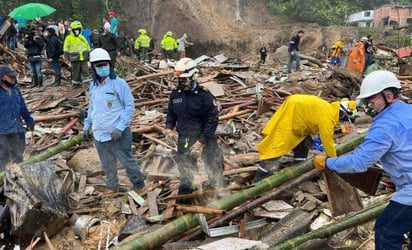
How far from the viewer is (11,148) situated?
583 centimetres

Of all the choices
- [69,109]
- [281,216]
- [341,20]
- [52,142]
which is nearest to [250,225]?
[281,216]

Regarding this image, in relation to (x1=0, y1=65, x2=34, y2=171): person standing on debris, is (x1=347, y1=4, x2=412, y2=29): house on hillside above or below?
above

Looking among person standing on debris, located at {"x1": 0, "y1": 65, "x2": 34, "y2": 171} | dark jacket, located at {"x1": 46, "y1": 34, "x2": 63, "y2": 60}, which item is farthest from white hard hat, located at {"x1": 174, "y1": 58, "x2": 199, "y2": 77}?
dark jacket, located at {"x1": 46, "y1": 34, "x2": 63, "y2": 60}

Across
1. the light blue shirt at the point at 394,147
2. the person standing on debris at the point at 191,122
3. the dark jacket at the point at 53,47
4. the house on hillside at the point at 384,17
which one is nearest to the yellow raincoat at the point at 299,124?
the person standing on debris at the point at 191,122

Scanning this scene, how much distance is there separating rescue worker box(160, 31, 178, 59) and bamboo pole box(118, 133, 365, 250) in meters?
13.3

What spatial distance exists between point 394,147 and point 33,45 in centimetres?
1051

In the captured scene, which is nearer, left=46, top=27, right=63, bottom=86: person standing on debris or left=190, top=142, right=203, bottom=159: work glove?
left=190, top=142, right=203, bottom=159: work glove

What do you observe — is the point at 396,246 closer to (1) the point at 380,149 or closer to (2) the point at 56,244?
(1) the point at 380,149

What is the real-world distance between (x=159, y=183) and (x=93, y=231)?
1177 mm

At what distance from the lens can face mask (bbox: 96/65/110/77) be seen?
4996mm

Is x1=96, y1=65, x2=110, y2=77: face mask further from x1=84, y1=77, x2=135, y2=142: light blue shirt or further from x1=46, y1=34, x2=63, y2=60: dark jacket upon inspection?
x1=46, y1=34, x2=63, y2=60: dark jacket

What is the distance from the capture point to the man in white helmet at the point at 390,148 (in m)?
3.12

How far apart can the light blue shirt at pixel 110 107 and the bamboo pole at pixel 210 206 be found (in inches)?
54.4

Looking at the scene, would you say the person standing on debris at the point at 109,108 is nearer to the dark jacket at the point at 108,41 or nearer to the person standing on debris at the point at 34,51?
the dark jacket at the point at 108,41
